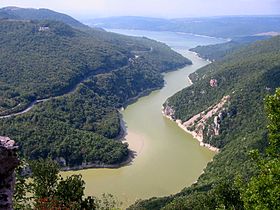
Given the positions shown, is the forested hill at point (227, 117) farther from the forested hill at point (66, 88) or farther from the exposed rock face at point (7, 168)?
the exposed rock face at point (7, 168)

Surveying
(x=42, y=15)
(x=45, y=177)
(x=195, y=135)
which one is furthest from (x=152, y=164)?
(x=42, y=15)

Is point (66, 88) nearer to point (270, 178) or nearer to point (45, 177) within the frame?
point (45, 177)

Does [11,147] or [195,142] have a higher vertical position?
[11,147]

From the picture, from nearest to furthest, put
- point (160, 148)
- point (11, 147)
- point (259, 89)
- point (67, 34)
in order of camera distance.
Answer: point (11, 147) < point (160, 148) < point (259, 89) < point (67, 34)

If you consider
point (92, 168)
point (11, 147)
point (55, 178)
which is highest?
point (11, 147)

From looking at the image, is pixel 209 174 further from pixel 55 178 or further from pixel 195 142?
pixel 55 178

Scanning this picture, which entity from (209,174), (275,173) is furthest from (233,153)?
(275,173)
